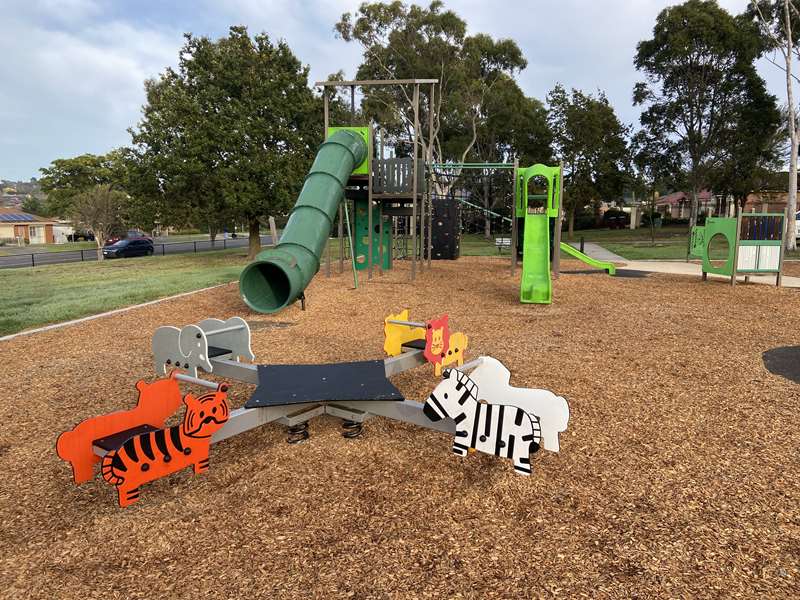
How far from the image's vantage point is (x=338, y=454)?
373 centimetres

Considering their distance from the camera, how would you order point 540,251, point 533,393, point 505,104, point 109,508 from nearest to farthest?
1. point 109,508
2. point 533,393
3. point 540,251
4. point 505,104

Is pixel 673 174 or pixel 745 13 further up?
pixel 745 13

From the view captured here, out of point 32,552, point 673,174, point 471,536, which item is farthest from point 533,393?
point 673,174

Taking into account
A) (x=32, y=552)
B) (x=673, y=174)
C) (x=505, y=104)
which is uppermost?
(x=505, y=104)

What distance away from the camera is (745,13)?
32.1m

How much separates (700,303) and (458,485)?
28.2 ft

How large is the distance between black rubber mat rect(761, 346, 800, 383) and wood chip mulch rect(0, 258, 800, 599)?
21cm

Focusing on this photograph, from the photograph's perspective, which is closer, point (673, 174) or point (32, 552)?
point (32, 552)

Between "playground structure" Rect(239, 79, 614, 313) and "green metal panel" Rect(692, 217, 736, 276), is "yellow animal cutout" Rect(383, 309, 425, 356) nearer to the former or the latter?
"playground structure" Rect(239, 79, 614, 313)

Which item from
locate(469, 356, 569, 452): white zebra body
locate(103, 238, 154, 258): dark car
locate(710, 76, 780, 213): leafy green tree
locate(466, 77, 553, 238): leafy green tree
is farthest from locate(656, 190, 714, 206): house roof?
locate(469, 356, 569, 452): white zebra body

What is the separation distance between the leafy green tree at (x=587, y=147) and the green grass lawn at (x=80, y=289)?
25720mm

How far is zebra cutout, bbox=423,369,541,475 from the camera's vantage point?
3.19 meters

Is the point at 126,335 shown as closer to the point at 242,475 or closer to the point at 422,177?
the point at 242,475

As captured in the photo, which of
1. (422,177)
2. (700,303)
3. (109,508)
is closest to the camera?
(109,508)
